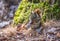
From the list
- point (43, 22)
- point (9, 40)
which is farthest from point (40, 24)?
point (9, 40)

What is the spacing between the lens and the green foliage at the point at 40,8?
5916mm

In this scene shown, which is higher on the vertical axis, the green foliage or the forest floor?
the green foliage

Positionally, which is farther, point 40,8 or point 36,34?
point 40,8

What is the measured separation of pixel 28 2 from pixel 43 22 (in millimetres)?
1149

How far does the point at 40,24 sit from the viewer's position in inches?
223

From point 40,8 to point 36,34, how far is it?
106cm

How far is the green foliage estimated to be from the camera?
592 centimetres

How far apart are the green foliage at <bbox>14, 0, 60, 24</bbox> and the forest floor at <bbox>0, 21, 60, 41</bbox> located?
0.27 m

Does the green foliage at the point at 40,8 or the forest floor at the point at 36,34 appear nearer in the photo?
the forest floor at the point at 36,34

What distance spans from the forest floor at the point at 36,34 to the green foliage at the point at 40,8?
27cm

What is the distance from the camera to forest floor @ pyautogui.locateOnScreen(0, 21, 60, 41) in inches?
201

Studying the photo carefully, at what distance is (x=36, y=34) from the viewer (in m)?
5.38

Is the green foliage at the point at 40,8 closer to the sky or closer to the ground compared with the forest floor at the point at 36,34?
closer to the sky

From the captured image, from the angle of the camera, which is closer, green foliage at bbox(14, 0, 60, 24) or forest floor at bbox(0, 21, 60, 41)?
forest floor at bbox(0, 21, 60, 41)
